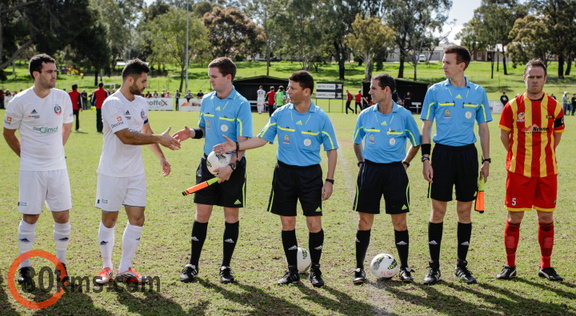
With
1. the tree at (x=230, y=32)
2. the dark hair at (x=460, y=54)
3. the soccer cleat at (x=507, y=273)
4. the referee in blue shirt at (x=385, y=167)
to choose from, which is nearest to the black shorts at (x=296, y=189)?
the referee in blue shirt at (x=385, y=167)

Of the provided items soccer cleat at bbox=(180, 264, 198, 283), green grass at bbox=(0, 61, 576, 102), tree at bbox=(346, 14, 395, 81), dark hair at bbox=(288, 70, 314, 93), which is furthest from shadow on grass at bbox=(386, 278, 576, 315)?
tree at bbox=(346, 14, 395, 81)

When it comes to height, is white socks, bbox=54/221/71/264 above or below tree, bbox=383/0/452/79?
below

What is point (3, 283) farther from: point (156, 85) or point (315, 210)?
point (156, 85)

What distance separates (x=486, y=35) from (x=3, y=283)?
77.2 m

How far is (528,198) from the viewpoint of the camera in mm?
6199

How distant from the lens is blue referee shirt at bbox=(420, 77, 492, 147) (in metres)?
6.08

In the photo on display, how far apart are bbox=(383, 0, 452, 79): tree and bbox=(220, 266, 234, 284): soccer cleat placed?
6631 cm

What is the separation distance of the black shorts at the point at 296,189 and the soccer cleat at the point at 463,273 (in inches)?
65.5

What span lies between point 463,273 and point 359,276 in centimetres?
115

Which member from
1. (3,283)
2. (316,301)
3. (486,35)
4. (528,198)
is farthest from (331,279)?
(486,35)

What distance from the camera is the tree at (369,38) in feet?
205

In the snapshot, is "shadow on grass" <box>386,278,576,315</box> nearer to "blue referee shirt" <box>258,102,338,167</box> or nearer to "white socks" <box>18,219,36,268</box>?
"blue referee shirt" <box>258,102,338,167</box>

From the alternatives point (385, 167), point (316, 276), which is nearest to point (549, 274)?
point (385, 167)

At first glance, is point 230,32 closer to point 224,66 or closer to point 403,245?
point 224,66
